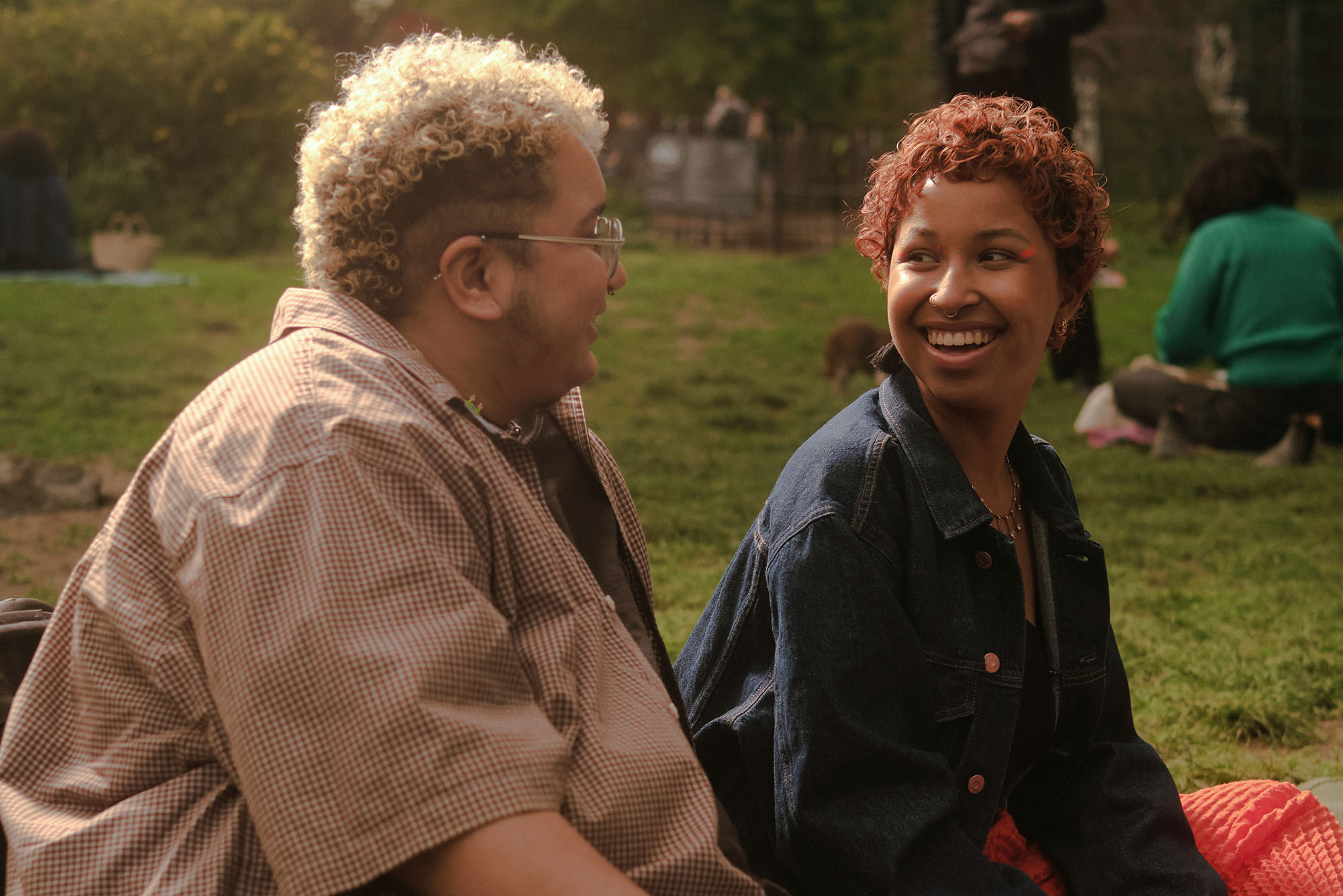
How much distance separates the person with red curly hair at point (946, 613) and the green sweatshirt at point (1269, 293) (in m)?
4.70

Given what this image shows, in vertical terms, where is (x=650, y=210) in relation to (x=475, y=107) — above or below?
below

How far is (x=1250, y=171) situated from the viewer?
6.36m

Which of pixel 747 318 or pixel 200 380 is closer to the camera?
pixel 200 380

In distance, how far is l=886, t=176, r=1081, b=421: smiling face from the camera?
206 cm

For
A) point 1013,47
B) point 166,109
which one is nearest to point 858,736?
point 1013,47

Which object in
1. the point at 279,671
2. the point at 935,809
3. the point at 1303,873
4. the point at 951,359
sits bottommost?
the point at 1303,873

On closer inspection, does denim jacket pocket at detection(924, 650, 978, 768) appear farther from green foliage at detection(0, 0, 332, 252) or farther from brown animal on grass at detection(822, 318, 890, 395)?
green foliage at detection(0, 0, 332, 252)

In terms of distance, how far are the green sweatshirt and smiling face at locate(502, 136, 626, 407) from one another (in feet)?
18.0

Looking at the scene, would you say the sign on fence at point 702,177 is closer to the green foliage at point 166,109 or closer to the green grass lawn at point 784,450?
the green grass lawn at point 784,450

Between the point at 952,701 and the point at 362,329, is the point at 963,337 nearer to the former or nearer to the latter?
the point at 952,701

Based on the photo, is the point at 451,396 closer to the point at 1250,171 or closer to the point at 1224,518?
the point at 1224,518

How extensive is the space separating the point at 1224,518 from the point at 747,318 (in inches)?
229

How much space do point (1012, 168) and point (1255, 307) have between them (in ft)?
16.4

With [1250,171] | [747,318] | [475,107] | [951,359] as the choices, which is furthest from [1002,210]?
[747,318]
